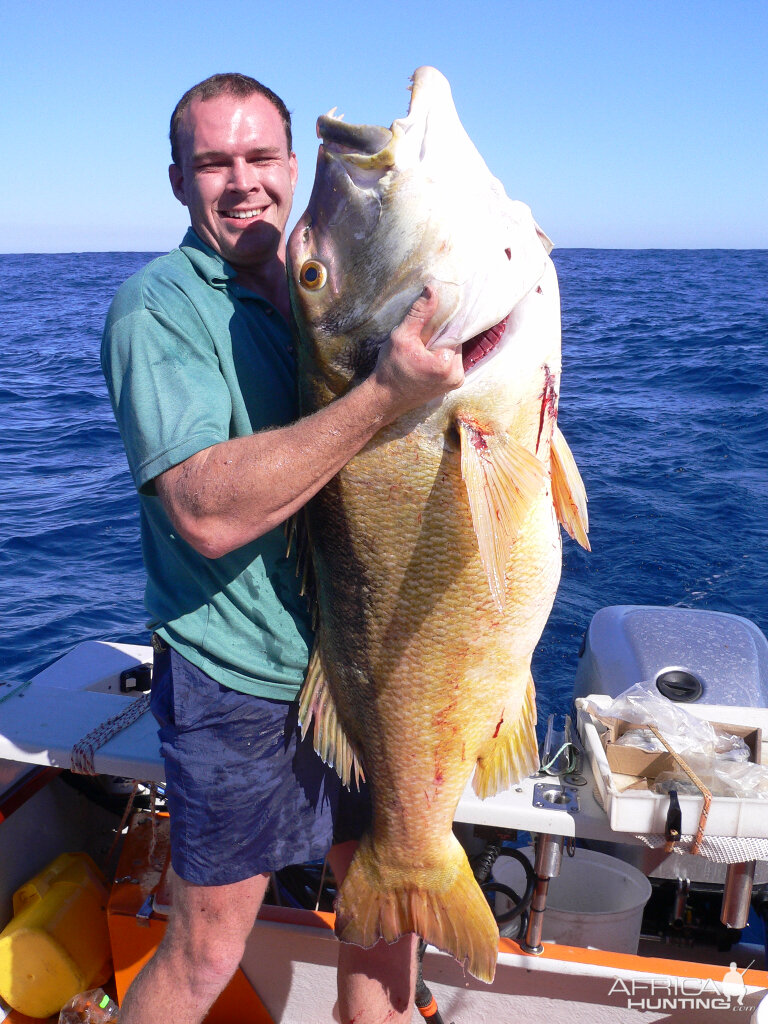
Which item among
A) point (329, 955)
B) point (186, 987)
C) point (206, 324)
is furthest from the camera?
point (329, 955)

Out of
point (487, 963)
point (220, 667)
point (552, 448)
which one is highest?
point (552, 448)

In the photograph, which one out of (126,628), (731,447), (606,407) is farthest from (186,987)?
(606,407)

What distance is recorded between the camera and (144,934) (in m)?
2.87

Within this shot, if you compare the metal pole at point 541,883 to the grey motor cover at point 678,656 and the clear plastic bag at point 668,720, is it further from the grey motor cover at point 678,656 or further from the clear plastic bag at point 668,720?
the grey motor cover at point 678,656

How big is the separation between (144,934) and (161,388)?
6.53 feet

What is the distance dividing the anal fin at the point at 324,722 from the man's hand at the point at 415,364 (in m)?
0.80

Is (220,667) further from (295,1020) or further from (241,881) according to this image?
(295,1020)

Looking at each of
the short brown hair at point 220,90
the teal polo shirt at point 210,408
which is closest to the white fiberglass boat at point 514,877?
the teal polo shirt at point 210,408

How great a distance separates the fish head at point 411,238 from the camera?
1711mm

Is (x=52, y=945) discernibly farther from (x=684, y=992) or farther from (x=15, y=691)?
(x=684, y=992)

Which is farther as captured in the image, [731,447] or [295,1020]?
[731,447]

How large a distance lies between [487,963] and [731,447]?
1145 cm

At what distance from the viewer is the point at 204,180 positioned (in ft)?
7.14

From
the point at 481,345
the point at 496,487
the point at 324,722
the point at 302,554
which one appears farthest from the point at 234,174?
the point at 324,722
